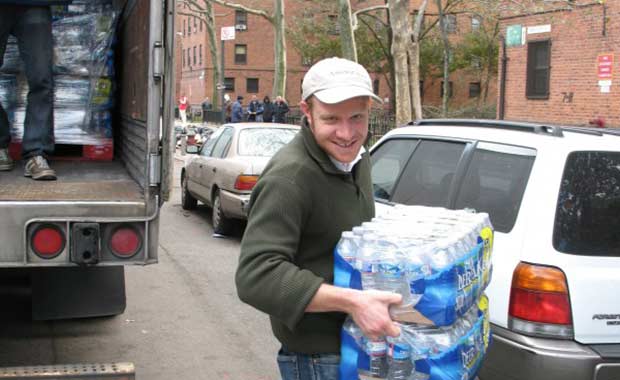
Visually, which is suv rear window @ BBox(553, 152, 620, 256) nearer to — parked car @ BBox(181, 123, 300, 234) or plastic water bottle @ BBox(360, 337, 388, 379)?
plastic water bottle @ BBox(360, 337, 388, 379)

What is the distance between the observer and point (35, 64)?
4.58m

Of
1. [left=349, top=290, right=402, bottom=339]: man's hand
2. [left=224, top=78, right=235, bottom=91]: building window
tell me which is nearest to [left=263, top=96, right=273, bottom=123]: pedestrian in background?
[left=349, top=290, right=402, bottom=339]: man's hand

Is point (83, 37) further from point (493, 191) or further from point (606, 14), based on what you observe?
point (606, 14)

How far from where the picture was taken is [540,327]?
3738mm

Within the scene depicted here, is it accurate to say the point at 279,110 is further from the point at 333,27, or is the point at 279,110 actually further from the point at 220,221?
the point at 333,27

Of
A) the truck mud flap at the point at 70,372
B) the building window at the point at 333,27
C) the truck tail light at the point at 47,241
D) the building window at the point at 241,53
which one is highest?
the building window at the point at 333,27

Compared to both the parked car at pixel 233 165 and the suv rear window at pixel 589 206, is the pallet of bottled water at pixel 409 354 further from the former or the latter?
the parked car at pixel 233 165

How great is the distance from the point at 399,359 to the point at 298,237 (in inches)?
17.6

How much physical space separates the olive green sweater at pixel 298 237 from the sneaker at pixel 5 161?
2755 mm

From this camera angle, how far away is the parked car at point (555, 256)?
3691 millimetres

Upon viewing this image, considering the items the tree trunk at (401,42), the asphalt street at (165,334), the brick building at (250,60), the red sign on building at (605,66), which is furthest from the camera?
the brick building at (250,60)

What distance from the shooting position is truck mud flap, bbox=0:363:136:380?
10.8 feet

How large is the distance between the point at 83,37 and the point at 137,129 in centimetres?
135

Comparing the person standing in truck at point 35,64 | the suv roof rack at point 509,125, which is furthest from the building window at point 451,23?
the person standing in truck at point 35,64
